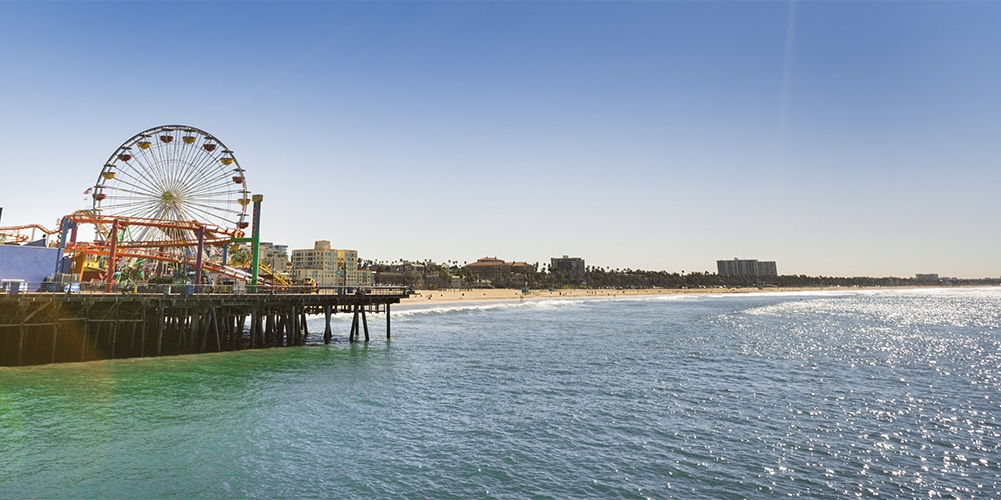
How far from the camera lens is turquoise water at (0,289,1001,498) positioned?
1359 cm

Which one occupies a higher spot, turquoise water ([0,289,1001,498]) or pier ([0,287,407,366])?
pier ([0,287,407,366])

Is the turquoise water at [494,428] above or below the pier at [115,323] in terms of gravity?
below

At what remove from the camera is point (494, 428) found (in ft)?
61.4

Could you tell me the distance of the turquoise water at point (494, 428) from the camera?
13.6 metres

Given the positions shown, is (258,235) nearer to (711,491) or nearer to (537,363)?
(537,363)

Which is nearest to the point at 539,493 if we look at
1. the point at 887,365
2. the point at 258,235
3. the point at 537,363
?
the point at 537,363

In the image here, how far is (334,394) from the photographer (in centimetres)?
2392

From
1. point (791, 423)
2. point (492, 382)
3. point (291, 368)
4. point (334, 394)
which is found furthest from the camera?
point (291, 368)

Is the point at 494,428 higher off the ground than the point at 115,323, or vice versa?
the point at 115,323

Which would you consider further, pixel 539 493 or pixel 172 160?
pixel 172 160

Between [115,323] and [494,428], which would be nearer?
[494,428]

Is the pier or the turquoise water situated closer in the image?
the turquoise water

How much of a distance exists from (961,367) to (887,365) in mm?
4687

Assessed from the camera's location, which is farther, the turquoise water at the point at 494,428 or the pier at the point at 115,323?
the pier at the point at 115,323
